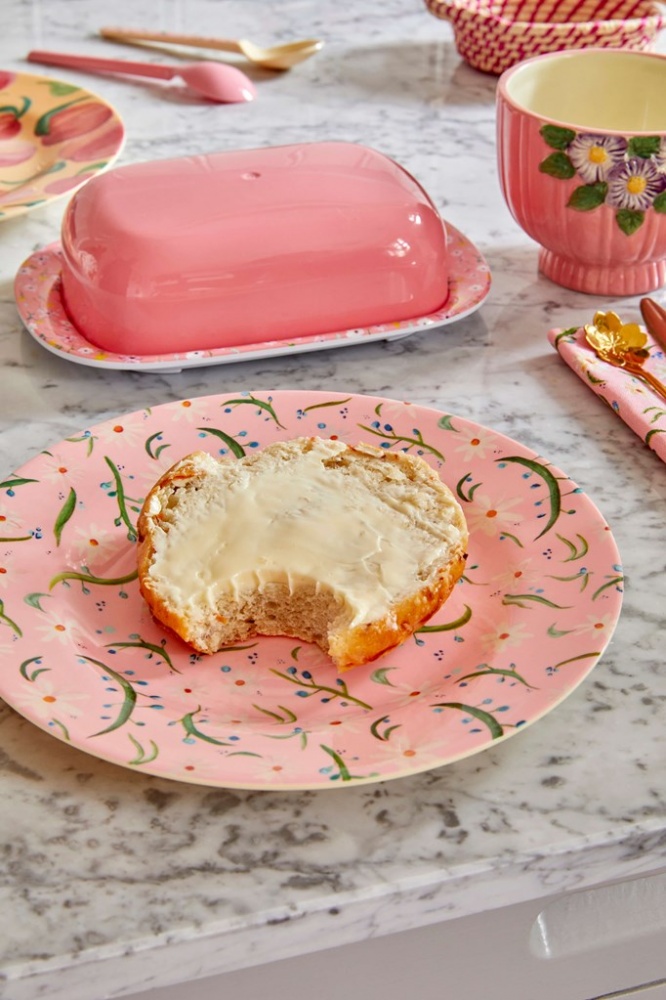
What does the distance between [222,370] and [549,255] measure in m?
0.36

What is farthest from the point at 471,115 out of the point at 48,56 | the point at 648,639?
the point at 648,639

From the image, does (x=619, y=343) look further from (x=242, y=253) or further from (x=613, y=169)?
(x=242, y=253)

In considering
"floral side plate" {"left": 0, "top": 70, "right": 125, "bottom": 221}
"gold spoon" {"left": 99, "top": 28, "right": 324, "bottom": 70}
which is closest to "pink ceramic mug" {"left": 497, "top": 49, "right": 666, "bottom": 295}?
"floral side plate" {"left": 0, "top": 70, "right": 125, "bottom": 221}

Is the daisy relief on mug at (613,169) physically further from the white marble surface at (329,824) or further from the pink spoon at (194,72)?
the pink spoon at (194,72)

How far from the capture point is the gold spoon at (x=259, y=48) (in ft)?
5.30

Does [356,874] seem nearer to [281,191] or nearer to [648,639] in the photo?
[648,639]

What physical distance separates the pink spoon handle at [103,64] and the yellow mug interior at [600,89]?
0.61 m

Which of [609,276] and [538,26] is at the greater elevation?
[538,26]

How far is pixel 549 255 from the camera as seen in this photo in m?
1.14

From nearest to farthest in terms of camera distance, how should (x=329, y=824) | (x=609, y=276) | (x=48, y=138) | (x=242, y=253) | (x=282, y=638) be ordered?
(x=329, y=824), (x=282, y=638), (x=242, y=253), (x=609, y=276), (x=48, y=138)

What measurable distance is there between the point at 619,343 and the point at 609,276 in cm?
11

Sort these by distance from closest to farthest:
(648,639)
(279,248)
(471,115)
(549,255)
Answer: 1. (648,639)
2. (279,248)
3. (549,255)
4. (471,115)

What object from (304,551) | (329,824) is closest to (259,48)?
(304,551)

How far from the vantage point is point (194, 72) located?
60.2 inches
